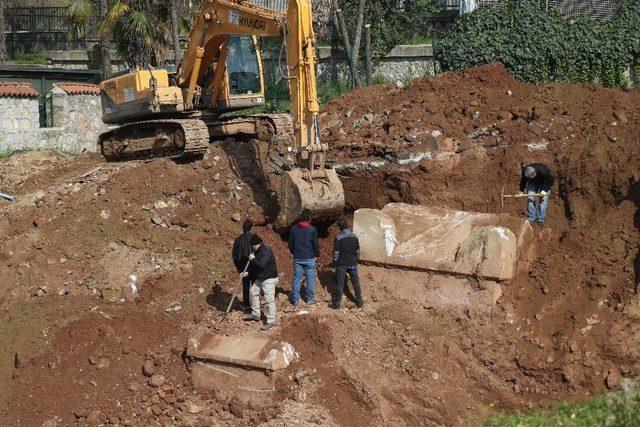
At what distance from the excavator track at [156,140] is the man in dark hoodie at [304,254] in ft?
14.2

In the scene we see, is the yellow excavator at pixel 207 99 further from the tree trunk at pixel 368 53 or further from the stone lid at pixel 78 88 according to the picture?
the tree trunk at pixel 368 53

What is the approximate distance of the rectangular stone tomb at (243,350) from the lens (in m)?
12.3

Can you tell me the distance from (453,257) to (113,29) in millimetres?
14209

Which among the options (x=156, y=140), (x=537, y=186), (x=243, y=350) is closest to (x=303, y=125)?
(x=537, y=186)

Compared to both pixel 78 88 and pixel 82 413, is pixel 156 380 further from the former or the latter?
pixel 78 88

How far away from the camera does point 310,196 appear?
14.9 meters

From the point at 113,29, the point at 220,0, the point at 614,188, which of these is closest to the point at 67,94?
the point at 113,29

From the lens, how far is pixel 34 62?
105 feet

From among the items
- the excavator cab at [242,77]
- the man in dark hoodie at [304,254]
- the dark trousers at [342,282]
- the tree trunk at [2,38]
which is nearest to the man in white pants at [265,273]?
the man in dark hoodie at [304,254]

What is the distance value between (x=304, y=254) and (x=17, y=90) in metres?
12.0

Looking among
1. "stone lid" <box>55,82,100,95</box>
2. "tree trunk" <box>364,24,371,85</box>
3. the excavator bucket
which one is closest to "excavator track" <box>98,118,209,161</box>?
the excavator bucket

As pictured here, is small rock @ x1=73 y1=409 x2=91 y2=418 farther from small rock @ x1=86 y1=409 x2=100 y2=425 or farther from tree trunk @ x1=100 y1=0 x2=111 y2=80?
tree trunk @ x1=100 y1=0 x2=111 y2=80

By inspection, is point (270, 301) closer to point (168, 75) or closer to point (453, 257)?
point (453, 257)

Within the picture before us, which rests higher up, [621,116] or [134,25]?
[134,25]
